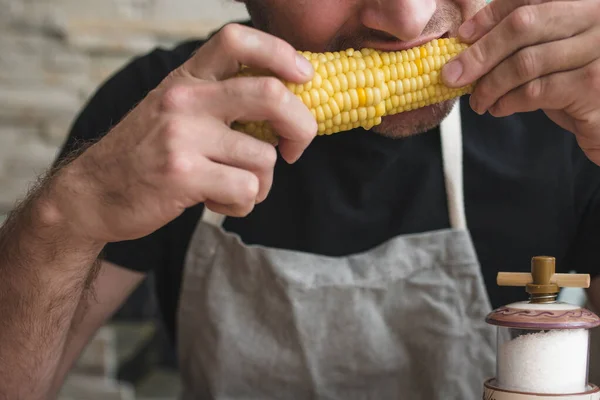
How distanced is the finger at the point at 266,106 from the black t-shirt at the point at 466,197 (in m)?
0.74

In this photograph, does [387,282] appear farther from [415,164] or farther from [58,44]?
[58,44]

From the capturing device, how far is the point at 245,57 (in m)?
1.12

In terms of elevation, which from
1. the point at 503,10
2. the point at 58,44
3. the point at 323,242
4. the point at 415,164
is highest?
the point at 58,44

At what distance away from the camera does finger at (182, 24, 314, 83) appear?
112 centimetres

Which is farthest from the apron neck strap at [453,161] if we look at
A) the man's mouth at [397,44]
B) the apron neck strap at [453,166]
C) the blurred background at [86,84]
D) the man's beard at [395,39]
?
the blurred background at [86,84]

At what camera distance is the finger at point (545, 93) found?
4.25 feet

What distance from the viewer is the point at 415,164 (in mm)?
1908

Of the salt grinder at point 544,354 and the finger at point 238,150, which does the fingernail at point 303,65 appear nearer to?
the finger at point 238,150

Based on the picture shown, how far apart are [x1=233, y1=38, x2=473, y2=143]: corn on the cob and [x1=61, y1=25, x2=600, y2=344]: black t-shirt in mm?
527

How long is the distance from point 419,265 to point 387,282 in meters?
0.09

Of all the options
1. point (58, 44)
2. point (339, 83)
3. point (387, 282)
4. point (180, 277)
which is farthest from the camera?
point (58, 44)

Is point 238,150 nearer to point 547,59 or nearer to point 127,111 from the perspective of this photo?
point 547,59

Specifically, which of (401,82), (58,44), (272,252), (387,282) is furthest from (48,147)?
(401,82)

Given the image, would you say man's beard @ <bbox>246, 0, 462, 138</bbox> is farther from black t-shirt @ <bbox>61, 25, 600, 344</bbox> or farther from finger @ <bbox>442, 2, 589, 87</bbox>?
black t-shirt @ <bbox>61, 25, 600, 344</bbox>
